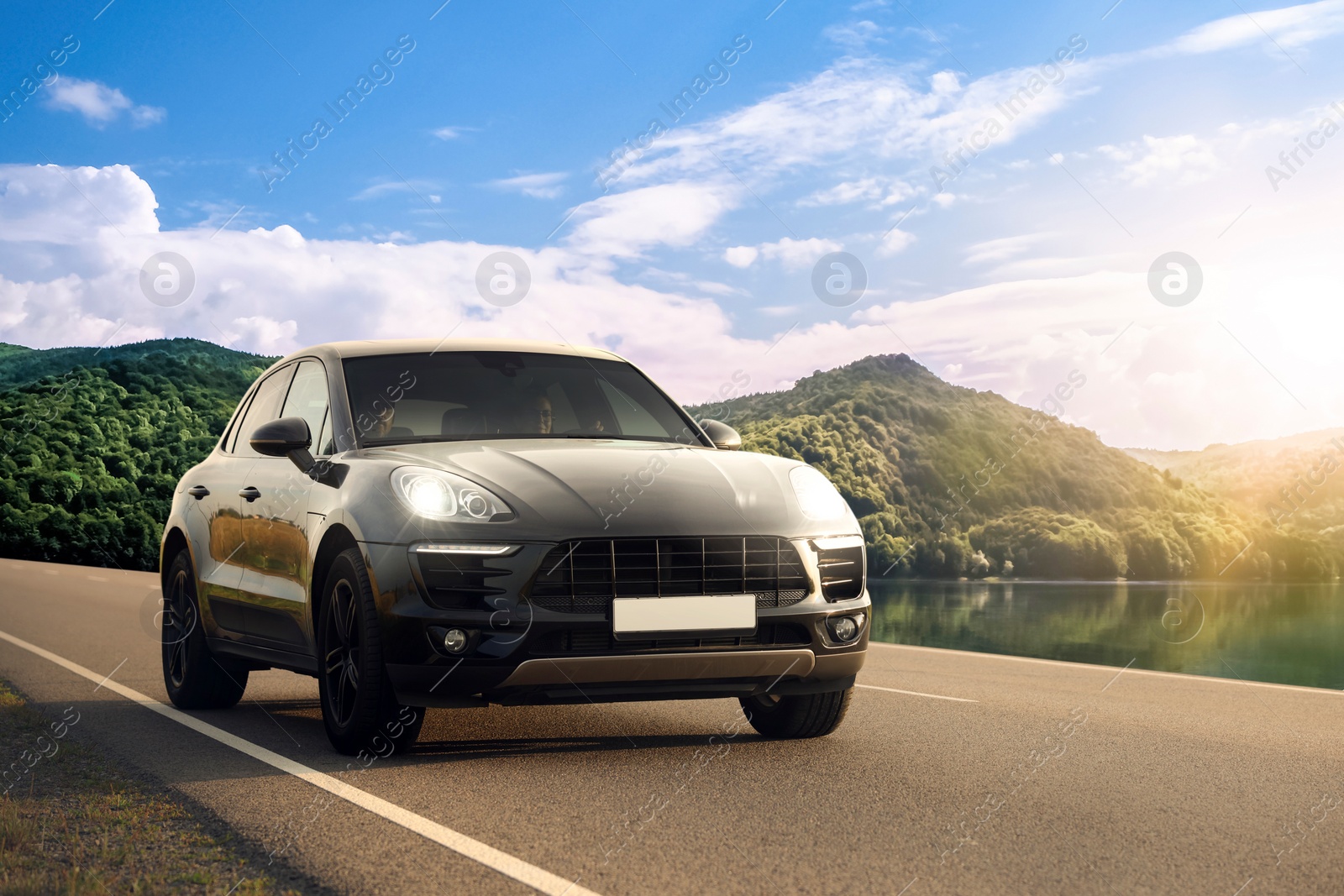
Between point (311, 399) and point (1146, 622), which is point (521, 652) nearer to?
point (311, 399)

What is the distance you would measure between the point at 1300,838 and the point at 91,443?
80012 millimetres

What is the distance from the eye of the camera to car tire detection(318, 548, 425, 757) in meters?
5.34

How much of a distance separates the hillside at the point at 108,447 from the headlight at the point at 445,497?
5524 centimetres

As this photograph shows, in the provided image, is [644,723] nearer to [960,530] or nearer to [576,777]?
[576,777]

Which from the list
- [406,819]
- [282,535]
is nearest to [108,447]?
[282,535]

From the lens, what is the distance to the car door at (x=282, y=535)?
612 centimetres

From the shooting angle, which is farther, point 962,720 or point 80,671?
point 80,671

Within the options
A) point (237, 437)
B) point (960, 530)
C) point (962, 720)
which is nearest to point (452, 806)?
point (962, 720)

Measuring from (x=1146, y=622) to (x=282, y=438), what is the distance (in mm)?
67157

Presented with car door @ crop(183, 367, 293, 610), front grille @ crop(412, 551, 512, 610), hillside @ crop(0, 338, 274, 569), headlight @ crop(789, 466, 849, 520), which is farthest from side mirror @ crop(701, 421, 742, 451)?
hillside @ crop(0, 338, 274, 569)

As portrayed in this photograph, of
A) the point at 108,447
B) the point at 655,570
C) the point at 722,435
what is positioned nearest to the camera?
the point at 655,570

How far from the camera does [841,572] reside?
5723 mm

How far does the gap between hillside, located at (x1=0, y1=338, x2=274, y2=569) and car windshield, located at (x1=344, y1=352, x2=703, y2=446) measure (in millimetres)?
53867

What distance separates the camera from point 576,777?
5.34 m
